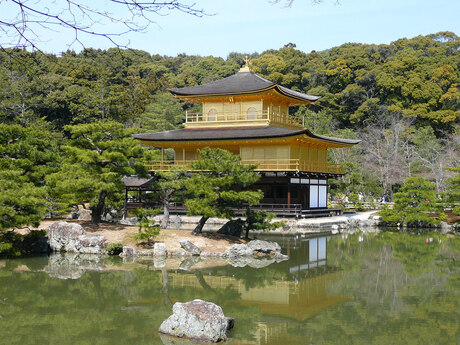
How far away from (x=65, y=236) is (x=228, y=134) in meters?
12.7

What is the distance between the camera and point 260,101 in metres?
28.9

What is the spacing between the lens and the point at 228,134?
27.5 m

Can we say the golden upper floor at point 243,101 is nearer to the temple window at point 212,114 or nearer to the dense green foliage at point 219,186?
the temple window at point 212,114

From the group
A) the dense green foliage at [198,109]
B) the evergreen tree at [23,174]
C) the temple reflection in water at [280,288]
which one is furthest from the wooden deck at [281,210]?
the temple reflection in water at [280,288]

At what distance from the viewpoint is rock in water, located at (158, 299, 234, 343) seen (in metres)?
7.84

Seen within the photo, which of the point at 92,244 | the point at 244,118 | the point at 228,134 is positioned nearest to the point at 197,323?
the point at 92,244

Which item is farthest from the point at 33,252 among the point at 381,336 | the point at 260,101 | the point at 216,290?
the point at 260,101

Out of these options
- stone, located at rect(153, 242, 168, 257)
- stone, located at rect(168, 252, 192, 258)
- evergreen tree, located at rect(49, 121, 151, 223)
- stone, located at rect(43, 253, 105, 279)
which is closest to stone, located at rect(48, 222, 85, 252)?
stone, located at rect(43, 253, 105, 279)

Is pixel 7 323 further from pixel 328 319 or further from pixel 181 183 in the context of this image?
pixel 181 183

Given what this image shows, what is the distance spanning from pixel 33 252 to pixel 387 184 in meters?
26.5

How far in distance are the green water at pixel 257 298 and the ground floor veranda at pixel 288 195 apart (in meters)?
8.31

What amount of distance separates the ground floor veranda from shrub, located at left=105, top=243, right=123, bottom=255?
8.04 meters

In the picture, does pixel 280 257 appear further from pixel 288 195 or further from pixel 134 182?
pixel 134 182

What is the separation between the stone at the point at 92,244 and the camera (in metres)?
16.6
